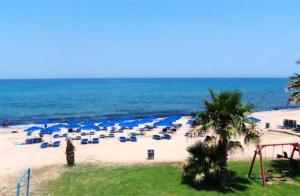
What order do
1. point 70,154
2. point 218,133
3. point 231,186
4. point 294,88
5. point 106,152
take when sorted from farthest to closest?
1. point 106,152
2. point 70,154
3. point 294,88
4. point 231,186
5. point 218,133

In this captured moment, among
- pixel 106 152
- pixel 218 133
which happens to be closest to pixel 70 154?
pixel 106 152

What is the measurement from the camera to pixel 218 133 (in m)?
16.2

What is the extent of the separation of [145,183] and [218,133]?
4409 mm

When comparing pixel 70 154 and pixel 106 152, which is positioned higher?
pixel 70 154

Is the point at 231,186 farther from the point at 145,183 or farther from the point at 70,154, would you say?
the point at 70,154

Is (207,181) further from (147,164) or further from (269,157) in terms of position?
(269,157)

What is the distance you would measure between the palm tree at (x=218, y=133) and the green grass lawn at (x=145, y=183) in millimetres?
912

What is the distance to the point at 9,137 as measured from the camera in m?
38.3

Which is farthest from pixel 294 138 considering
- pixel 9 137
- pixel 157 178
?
pixel 9 137

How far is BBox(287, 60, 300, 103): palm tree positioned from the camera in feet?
66.1

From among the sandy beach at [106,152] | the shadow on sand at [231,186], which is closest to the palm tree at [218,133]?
the shadow on sand at [231,186]

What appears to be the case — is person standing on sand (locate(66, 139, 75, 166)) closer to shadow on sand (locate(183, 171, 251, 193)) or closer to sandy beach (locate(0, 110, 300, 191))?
sandy beach (locate(0, 110, 300, 191))

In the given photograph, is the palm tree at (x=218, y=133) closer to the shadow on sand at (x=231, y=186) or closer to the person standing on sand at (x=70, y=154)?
the shadow on sand at (x=231, y=186)

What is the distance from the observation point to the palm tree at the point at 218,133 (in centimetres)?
1597
